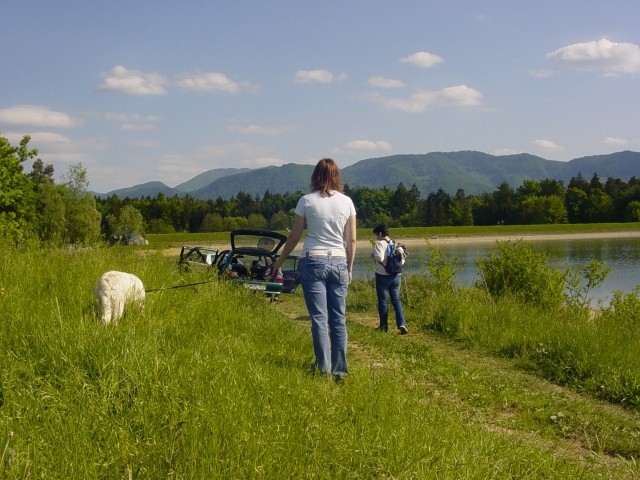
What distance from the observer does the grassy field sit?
10.5 ft

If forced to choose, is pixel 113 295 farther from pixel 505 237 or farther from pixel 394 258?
pixel 505 237

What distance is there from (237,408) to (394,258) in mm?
7120

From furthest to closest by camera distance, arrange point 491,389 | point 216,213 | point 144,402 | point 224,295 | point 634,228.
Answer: point 216,213 < point 634,228 < point 224,295 < point 491,389 < point 144,402

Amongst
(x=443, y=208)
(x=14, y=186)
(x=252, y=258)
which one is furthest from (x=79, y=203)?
(x=443, y=208)

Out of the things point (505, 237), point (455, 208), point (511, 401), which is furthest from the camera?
point (455, 208)

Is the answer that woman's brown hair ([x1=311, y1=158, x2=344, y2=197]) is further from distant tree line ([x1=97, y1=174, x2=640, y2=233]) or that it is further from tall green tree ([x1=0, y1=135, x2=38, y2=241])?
distant tree line ([x1=97, y1=174, x2=640, y2=233])

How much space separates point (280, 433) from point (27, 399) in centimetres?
158

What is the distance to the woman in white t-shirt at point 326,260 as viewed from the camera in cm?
561

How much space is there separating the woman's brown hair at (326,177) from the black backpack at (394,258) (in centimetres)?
495

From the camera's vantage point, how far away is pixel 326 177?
5.77 meters

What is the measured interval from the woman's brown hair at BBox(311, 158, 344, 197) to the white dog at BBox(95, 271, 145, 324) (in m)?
2.26

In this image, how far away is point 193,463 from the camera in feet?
10.0

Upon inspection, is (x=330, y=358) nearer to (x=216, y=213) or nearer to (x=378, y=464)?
(x=378, y=464)

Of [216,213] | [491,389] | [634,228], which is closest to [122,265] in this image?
[491,389]
